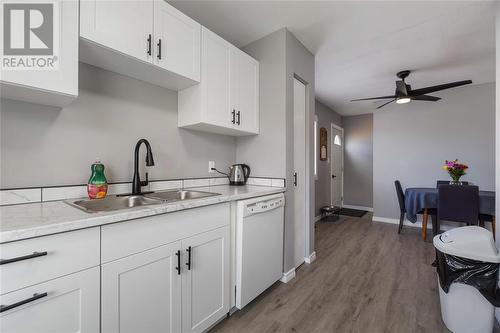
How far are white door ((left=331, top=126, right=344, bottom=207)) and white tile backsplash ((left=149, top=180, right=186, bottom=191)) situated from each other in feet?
13.9

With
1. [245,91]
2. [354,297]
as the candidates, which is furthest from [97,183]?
[354,297]

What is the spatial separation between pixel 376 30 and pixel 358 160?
4066 mm

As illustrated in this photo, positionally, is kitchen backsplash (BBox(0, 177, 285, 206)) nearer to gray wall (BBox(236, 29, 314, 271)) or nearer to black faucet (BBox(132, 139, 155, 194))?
black faucet (BBox(132, 139, 155, 194))

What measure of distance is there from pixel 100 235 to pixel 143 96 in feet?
3.90

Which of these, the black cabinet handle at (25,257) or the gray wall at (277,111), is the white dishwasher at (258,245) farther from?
the black cabinet handle at (25,257)

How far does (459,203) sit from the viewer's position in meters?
2.91

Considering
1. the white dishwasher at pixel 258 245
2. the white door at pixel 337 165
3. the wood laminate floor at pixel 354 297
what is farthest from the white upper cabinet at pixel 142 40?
the white door at pixel 337 165

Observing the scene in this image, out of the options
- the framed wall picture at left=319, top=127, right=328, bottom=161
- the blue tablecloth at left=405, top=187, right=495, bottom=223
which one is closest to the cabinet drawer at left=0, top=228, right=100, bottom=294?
the blue tablecloth at left=405, top=187, right=495, bottom=223

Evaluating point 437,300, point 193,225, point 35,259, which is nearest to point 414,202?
point 437,300

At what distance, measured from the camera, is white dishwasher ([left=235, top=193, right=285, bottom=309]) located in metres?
1.61

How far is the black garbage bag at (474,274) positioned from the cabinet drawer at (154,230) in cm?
156

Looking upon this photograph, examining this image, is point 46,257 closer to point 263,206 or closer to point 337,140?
point 263,206

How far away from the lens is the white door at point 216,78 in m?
1.79

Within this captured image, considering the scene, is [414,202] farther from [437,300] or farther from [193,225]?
[193,225]
